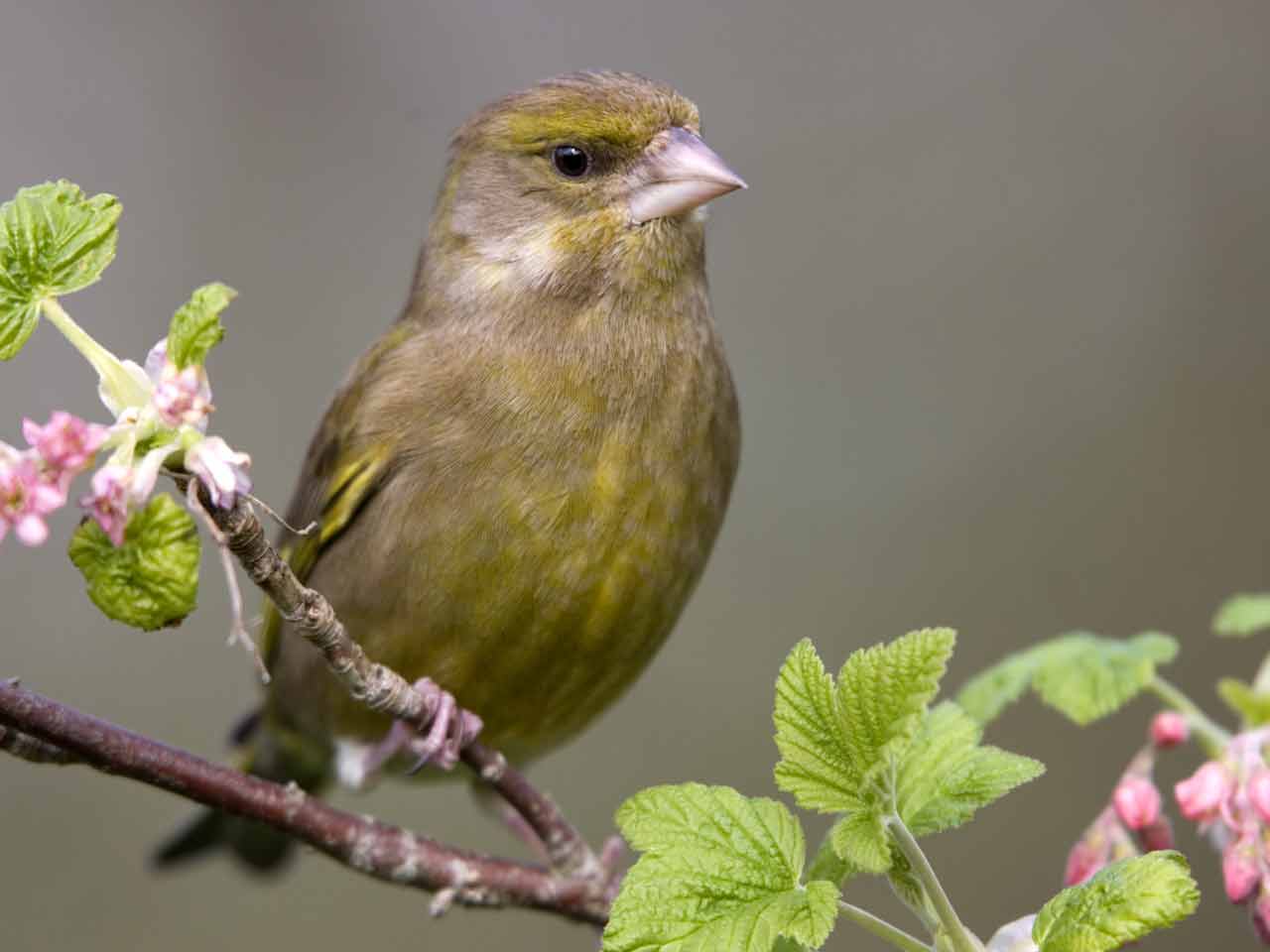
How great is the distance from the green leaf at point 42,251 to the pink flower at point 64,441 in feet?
0.44

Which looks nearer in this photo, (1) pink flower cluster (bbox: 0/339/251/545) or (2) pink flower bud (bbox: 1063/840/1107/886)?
(1) pink flower cluster (bbox: 0/339/251/545)

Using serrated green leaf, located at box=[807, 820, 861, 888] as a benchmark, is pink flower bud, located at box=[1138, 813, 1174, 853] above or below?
below

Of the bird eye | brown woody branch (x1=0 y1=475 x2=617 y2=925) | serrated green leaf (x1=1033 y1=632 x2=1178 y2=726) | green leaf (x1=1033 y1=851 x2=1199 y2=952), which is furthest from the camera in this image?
the bird eye

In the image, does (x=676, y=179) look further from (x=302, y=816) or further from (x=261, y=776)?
(x=261, y=776)

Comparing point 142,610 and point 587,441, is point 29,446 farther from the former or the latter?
point 587,441

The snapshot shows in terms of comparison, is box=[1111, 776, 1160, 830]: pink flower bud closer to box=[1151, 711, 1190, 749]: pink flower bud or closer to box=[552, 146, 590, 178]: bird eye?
box=[1151, 711, 1190, 749]: pink flower bud

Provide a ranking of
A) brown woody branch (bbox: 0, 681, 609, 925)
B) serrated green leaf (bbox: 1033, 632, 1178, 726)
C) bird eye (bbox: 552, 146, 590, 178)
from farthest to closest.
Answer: bird eye (bbox: 552, 146, 590, 178)
serrated green leaf (bbox: 1033, 632, 1178, 726)
brown woody branch (bbox: 0, 681, 609, 925)

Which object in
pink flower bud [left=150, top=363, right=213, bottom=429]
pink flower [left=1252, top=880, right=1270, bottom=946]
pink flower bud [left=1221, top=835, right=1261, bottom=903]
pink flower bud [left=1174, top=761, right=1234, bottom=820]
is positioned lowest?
pink flower [left=1252, top=880, right=1270, bottom=946]

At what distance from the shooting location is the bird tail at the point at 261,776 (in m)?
4.83

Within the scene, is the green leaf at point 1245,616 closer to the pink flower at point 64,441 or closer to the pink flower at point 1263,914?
the pink flower at point 1263,914

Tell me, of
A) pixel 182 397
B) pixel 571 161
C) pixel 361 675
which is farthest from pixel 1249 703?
pixel 571 161

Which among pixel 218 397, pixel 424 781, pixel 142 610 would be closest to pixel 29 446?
pixel 142 610

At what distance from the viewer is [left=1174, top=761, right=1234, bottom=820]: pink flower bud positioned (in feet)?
7.77

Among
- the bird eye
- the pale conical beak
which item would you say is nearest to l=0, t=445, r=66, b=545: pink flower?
the pale conical beak
